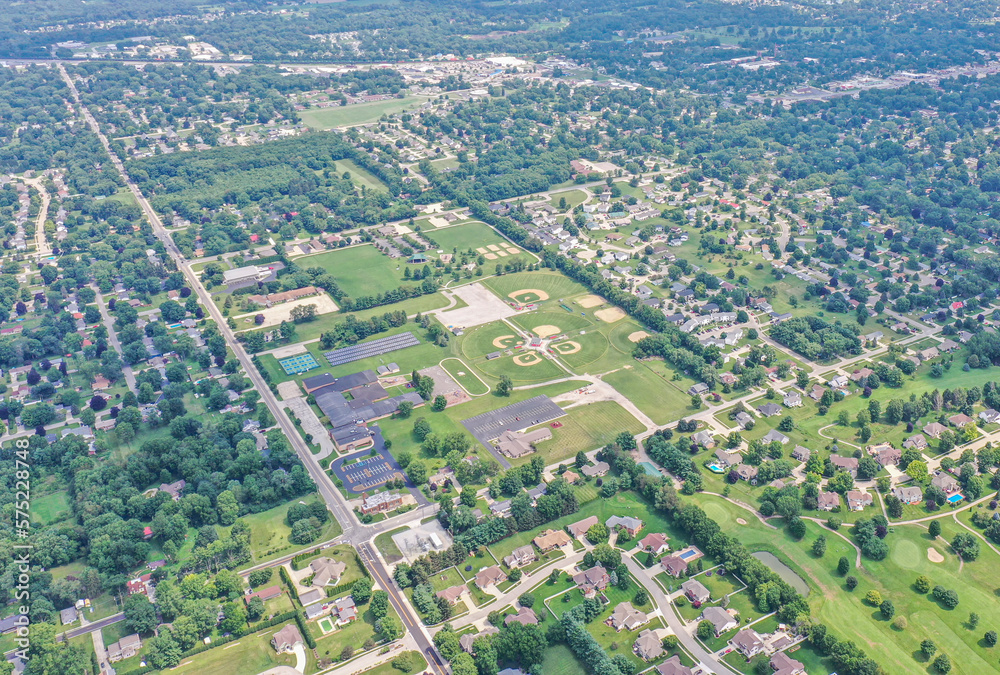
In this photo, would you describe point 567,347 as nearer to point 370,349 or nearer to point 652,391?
point 652,391

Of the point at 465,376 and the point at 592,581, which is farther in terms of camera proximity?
the point at 465,376

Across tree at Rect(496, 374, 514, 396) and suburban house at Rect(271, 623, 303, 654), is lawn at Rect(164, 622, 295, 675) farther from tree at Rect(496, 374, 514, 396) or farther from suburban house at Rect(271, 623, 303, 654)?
tree at Rect(496, 374, 514, 396)

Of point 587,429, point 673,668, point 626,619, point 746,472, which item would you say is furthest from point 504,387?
point 673,668

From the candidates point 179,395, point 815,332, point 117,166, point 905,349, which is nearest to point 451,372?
point 179,395

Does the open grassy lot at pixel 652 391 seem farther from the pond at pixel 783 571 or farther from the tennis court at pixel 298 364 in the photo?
the tennis court at pixel 298 364

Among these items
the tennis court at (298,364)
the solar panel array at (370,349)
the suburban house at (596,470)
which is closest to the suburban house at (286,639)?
the suburban house at (596,470)
